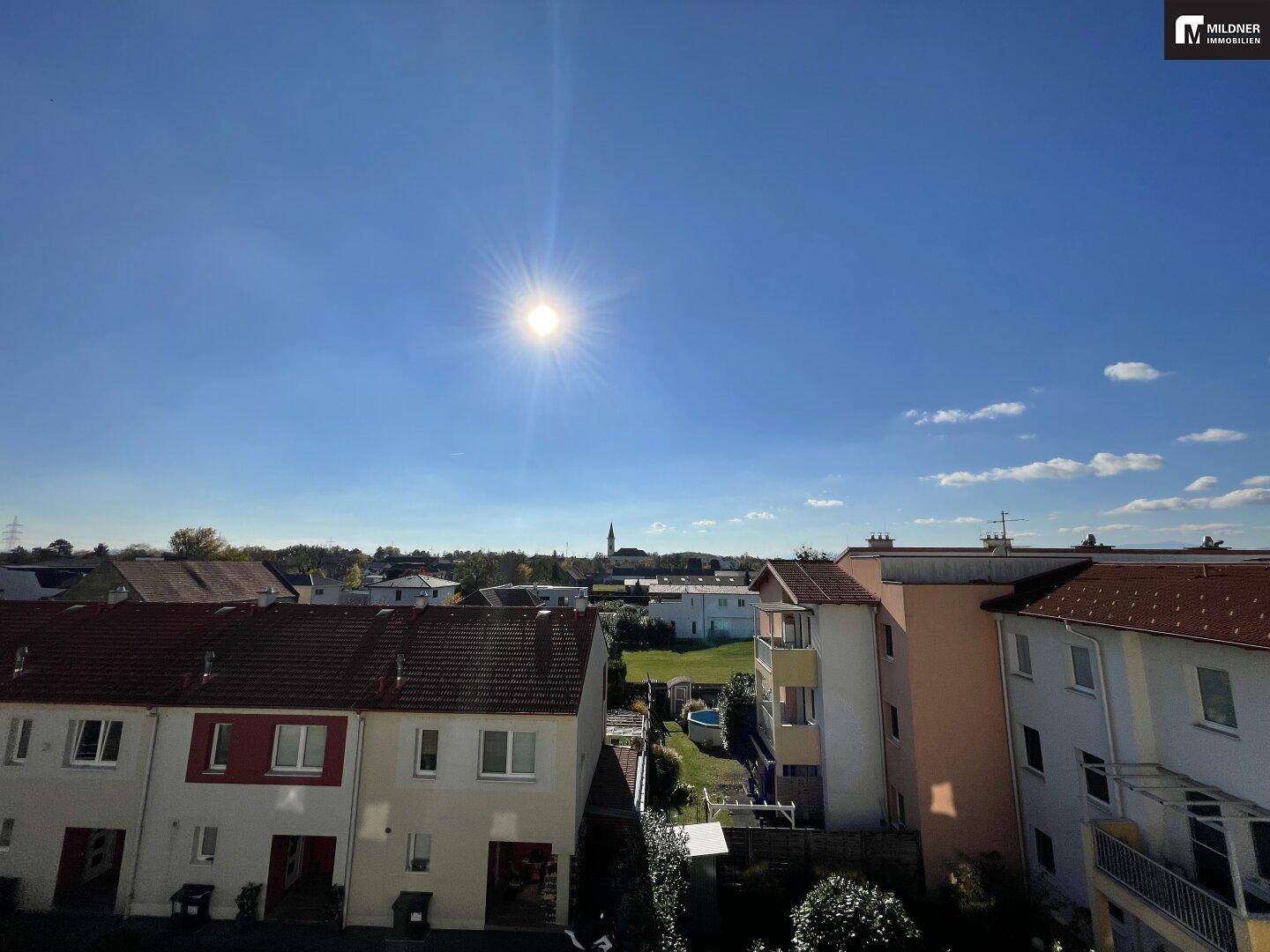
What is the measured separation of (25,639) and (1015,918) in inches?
1180

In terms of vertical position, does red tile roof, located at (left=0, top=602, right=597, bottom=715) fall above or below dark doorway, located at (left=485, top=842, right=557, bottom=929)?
above

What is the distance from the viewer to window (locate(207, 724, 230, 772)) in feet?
49.5

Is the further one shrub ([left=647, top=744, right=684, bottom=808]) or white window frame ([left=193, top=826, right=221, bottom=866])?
shrub ([left=647, top=744, right=684, bottom=808])

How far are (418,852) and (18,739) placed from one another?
482 inches

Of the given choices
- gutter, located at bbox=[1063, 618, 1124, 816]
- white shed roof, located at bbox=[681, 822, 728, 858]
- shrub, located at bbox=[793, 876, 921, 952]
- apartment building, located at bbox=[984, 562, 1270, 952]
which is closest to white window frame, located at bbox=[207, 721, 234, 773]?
white shed roof, located at bbox=[681, 822, 728, 858]

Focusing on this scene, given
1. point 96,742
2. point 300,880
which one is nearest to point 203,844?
point 300,880

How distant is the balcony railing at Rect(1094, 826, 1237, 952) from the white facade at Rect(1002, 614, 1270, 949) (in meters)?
0.59

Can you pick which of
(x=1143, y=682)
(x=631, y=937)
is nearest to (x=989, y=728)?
(x=1143, y=682)

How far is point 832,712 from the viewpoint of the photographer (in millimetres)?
19219

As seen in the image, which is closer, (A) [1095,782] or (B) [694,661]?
(A) [1095,782]

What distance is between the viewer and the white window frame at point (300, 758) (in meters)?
14.9

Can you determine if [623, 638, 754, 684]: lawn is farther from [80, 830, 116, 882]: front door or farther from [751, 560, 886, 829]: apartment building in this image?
[80, 830, 116, 882]: front door

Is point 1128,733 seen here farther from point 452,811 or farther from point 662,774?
point 662,774

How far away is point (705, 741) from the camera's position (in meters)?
31.7
